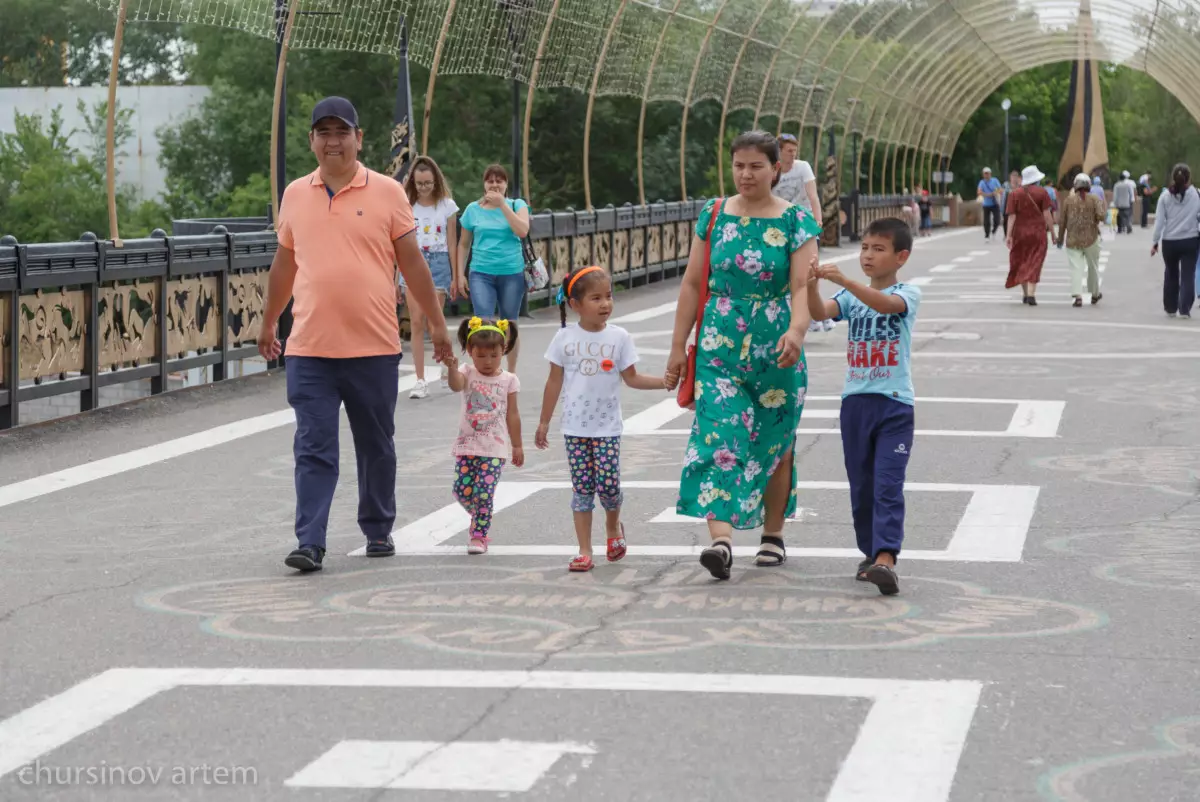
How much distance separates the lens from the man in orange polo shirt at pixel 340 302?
787 centimetres

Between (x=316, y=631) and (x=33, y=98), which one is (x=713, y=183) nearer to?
(x=33, y=98)

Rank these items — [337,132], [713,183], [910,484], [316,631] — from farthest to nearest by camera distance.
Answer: [713,183] < [910,484] < [337,132] < [316,631]

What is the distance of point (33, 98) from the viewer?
269 feet

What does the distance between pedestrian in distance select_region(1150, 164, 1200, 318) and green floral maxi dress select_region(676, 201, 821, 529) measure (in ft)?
49.2

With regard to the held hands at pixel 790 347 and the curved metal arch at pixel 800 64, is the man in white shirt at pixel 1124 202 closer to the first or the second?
the curved metal arch at pixel 800 64

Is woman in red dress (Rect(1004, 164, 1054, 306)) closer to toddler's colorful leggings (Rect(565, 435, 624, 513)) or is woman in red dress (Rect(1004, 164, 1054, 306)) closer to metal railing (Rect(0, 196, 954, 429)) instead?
metal railing (Rect(0, 196, 954, 429))

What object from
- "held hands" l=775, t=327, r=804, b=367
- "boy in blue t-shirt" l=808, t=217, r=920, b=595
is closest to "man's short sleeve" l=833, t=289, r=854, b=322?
"boy in blue t-shirt" l=808, t=217, r=920, b=595

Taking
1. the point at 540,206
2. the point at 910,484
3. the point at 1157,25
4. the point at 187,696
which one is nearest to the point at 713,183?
the point at 540,206

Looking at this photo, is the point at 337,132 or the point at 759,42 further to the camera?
the point at 759,42

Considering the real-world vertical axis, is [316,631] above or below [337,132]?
below

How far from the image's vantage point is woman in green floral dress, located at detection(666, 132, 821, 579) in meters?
7.38

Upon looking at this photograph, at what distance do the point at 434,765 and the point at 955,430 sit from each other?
7.70m

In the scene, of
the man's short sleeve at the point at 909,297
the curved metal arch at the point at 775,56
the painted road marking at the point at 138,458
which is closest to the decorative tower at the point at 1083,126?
the curved metal arch at the point at 775,56

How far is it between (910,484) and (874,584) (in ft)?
8.81
